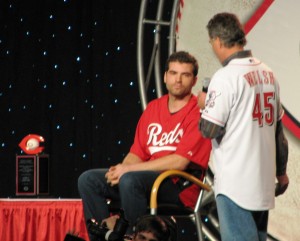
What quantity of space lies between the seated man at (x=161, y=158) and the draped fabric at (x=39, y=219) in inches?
26.3

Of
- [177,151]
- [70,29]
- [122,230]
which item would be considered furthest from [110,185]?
[70,29]

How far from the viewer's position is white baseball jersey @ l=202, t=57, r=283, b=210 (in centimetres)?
286

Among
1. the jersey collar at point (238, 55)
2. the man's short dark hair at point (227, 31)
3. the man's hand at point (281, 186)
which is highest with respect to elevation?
the man's short dark hair at point (227, 31)

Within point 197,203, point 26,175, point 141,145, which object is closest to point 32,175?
point 26,175

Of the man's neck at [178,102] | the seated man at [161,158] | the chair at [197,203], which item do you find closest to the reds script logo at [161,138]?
the seated man at [161,158]

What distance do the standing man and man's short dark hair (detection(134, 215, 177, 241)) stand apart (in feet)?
0.97

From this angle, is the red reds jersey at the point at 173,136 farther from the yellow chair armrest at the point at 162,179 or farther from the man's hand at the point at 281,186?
the man's hand at the point at 281,186

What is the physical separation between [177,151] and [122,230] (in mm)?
745

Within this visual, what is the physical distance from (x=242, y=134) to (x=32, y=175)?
2010 mm

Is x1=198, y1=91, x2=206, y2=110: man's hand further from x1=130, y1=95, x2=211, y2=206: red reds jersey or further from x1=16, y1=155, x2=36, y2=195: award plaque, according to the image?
x1=16, y1=155, x2=36, y2=195: award plaque

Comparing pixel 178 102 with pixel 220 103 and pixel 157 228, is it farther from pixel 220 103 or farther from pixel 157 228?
pixel 157 228

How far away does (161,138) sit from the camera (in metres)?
3.73

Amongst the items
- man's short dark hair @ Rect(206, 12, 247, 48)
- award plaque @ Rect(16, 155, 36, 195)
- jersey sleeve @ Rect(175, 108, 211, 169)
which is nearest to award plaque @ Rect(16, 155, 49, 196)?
award plaque @ Rect(16, 155, 36, 195)

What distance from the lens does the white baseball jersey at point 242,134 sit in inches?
113
